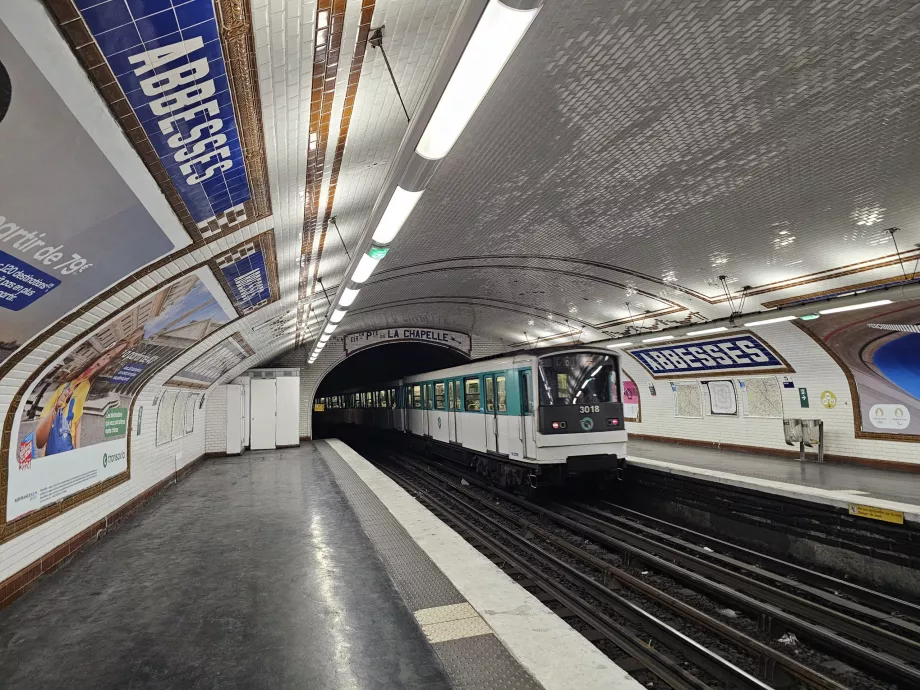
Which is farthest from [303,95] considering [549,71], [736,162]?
[736,162]

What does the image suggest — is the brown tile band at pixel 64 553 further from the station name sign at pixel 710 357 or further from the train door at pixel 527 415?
the station name sign at pixel 710 357

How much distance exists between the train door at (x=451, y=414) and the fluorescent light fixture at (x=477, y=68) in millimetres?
10567

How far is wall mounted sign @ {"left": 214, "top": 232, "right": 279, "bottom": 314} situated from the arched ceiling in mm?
150

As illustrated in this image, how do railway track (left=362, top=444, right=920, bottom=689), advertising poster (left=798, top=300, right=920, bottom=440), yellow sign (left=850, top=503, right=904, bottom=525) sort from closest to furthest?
railway track (left=362, top=444, right=920, bottom=689) → yellow sign (left=850, top=503, right=904, bottom=525) → advertising poster (left=798, top=300, right=920, bottom=440)

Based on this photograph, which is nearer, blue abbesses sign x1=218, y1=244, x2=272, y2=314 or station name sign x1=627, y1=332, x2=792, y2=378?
blue abbesses sign x1=218, y1=244, x2=272, y2=314

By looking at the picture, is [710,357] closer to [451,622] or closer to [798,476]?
[798,476]

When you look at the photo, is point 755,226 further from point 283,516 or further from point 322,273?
point 283,516

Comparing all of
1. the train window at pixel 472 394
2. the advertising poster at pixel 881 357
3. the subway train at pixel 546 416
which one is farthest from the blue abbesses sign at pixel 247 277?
the advertising poster at pixel 881 357

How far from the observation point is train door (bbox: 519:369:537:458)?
30.0 feet

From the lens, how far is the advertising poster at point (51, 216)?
5.89 ft

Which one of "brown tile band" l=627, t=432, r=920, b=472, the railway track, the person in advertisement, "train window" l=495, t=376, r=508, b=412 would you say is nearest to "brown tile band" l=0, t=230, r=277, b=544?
the person in advertisement

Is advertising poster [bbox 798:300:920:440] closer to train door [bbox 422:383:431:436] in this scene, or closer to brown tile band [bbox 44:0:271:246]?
train door [bbox 422:383:431:436]

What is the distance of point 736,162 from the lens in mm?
5730

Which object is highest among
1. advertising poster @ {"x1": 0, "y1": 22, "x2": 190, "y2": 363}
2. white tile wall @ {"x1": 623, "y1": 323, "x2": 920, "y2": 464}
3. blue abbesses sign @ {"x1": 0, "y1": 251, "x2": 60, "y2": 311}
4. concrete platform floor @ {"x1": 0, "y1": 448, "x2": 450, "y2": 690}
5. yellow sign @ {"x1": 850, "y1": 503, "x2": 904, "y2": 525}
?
advertising poster @ {"x1": 0, "y1": 22, "x2": 190, "y2": 363}
